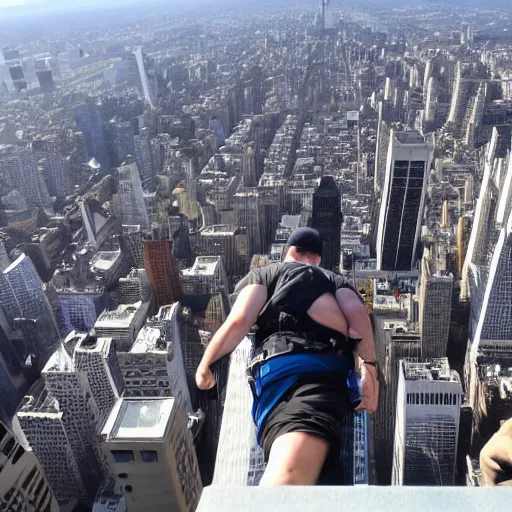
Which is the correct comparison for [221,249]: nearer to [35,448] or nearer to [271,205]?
[271,205]

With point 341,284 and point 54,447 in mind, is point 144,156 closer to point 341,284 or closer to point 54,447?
point 54,447

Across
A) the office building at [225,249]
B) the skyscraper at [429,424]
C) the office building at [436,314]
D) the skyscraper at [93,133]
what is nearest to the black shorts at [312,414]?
the skyscraper at [429,424]

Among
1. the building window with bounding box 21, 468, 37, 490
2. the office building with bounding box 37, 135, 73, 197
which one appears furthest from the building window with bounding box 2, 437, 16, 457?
the office building with bounding box 37, 135, 73, 197

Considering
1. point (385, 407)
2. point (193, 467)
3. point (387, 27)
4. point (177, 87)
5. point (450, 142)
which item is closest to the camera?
point (193, 467)

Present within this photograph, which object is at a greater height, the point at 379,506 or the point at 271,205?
the point at 379,506

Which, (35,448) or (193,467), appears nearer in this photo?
(193,467)

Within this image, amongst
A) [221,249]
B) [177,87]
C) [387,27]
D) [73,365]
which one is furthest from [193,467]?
[387,27]

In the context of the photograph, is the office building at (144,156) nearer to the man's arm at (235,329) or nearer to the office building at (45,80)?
the office building at (45,80)

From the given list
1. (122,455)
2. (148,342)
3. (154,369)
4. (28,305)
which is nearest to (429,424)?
(154,369)
